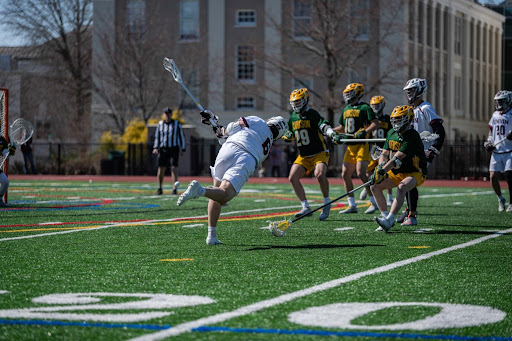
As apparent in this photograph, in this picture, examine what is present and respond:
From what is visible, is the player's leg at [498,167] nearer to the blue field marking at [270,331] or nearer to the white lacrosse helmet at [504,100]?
the white lacrosse helmet at [504,100]

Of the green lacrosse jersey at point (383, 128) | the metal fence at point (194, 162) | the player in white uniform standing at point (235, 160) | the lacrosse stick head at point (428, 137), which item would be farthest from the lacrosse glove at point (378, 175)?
the metal fence at point (194, 162)

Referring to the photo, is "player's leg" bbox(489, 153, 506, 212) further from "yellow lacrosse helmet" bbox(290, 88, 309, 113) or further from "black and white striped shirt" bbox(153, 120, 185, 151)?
"black and white striped shirt" bbox(153, 120, 185, 151)

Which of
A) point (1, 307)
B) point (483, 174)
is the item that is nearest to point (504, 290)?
point (1, 307)

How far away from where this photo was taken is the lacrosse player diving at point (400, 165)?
36.4 feet

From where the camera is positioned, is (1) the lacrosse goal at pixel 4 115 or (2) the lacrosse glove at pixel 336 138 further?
(1) the lacrosse goal at pixel 4 115

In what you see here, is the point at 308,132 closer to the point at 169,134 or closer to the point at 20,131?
the point at 20,131

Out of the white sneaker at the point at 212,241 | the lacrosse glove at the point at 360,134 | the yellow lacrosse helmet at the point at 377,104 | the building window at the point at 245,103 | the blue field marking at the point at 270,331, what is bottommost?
the blue field marking at the point at 270,331

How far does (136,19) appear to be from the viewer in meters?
46.2

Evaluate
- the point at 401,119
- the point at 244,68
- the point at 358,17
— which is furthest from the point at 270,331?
the point at 244,68

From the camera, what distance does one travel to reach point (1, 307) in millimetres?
6000

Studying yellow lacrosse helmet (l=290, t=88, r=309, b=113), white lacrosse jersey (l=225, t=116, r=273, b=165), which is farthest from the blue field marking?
yellow lacrosse helmet (l=290, t=88, r=309, b=113)

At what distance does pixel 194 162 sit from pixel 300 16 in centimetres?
1000

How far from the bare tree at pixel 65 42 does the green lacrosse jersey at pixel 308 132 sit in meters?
36.3

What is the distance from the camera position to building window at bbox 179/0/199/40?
48594mm
